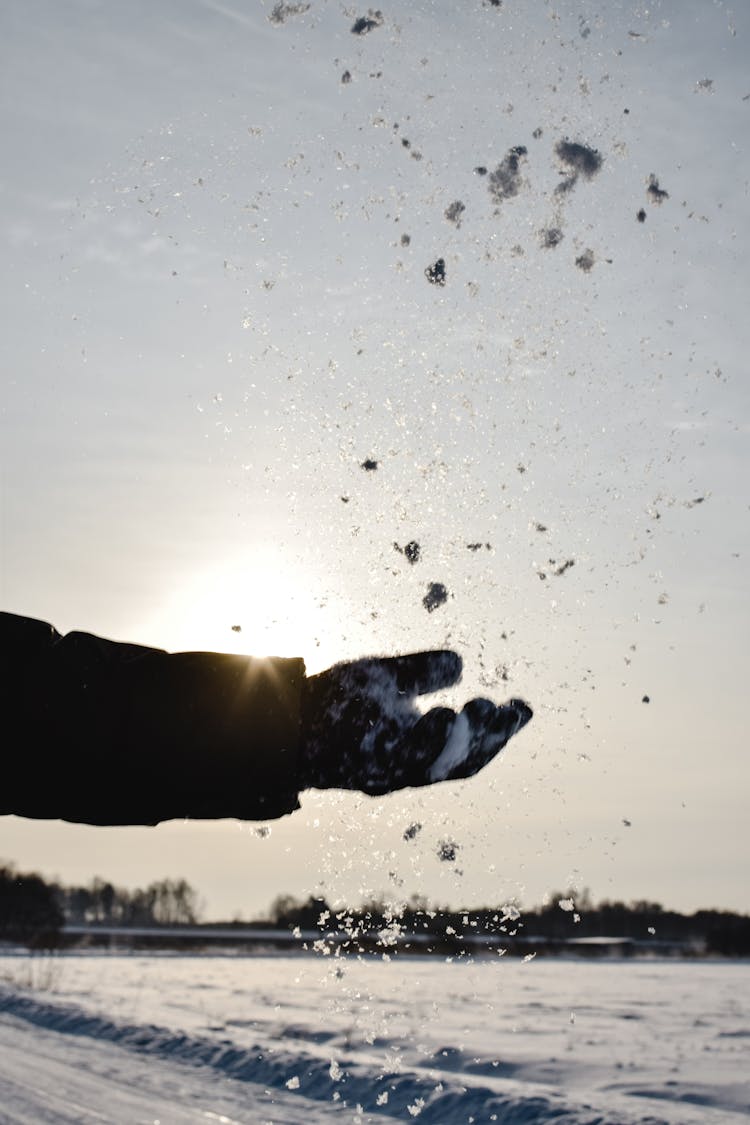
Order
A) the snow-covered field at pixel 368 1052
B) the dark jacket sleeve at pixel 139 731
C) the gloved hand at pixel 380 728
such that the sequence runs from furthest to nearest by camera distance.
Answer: the snow-covered field at pixel 368 1052
the gloved hand at pixel 380 728
the dark jacket sleeve at pixel 139 731

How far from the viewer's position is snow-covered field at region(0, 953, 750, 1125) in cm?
1305

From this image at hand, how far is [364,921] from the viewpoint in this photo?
6.05 metres

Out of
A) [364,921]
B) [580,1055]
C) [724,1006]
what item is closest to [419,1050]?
[580,1055]

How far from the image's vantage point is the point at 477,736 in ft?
11.9

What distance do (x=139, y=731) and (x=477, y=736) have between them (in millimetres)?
981

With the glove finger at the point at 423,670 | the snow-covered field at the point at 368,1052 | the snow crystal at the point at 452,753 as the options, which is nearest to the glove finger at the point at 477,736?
the snow crystal at the point at 452,753

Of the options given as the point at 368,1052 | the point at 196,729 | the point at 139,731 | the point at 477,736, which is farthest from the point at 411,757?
the point at 368,1052

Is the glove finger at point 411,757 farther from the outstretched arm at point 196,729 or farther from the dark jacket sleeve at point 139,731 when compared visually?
the dark jacket sleeve at point 139,731

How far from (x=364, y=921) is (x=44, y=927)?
5203 centimetres

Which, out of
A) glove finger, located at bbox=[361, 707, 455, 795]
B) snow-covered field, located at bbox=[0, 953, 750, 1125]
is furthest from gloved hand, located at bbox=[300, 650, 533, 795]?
snow-covered field, located at bbox=[0, 953, 750, 1125]

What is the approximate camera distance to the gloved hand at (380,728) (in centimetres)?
347

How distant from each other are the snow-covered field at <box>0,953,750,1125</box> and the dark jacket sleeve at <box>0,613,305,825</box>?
19.1ft

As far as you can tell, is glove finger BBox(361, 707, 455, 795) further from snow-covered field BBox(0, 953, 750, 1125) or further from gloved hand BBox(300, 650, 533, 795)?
snow-covered field BBox(0, 953, 750, 1125)

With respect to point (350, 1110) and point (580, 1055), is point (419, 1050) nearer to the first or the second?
point (580, 1055)
